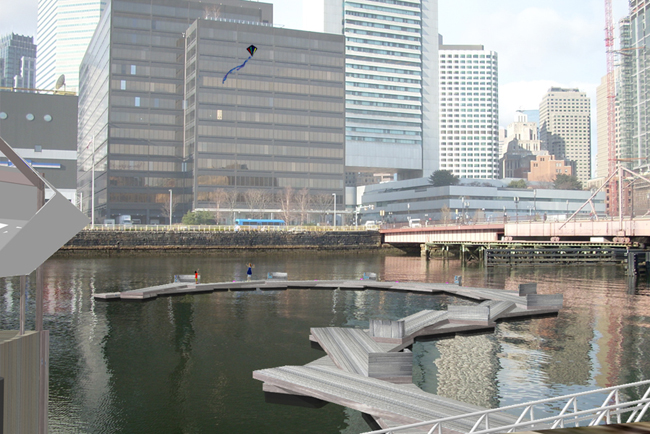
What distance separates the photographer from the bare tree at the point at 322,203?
16300 cm

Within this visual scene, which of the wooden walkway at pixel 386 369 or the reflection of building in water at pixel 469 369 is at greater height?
the wooden walkway at pixel 386 369

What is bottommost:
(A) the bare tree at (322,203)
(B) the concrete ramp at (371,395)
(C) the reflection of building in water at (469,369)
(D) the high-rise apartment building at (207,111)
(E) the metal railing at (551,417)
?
(C) the reflection of building in water at (469,369)

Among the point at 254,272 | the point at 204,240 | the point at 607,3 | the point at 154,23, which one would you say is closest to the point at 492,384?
the point at 254,272

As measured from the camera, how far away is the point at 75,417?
15883mm

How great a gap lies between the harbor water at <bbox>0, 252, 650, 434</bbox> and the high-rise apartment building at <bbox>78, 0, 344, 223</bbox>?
11601 centimetres

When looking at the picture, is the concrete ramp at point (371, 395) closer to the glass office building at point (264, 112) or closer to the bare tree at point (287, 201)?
the bare tree at point (287, 201)

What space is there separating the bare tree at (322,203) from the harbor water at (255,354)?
119 meters

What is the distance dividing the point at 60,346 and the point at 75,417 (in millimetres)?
9605

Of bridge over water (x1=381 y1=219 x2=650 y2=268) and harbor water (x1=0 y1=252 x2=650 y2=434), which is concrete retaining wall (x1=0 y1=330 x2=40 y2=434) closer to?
harbor water (x1=0 y1=252 x2=650 y2=434)

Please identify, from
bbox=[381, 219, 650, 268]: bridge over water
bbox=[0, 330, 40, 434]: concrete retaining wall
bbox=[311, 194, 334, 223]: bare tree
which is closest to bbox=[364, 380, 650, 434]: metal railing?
bbox=[0, 330, 40, 434]: concrete retaining wall

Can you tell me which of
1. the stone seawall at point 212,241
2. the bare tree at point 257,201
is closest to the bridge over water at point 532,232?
the stone seawall at point 212,241

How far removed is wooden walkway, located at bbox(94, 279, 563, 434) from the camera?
14867 millimetres

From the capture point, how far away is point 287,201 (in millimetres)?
152500

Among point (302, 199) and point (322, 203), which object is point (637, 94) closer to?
point (322, 203)
